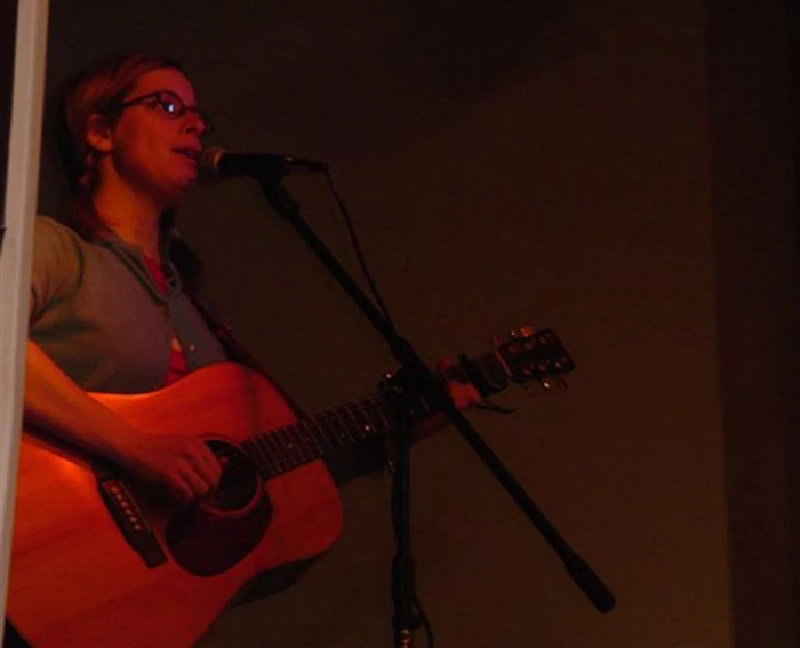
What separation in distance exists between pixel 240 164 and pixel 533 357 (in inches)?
21.7

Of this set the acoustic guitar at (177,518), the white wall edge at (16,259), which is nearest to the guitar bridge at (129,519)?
the acoustic guitar at (177,518)

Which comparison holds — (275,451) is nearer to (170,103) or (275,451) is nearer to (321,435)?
(321,435)

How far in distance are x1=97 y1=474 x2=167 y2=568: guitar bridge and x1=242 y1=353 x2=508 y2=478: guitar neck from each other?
0.18 metres

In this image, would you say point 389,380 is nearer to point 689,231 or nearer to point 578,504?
point 578,504

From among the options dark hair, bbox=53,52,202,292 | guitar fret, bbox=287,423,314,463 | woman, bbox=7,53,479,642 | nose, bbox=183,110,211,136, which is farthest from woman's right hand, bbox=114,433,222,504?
nose, bbox=183,110,211,136

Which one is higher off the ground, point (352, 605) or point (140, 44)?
point (140, 44)

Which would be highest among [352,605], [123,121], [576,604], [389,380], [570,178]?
[123,121]

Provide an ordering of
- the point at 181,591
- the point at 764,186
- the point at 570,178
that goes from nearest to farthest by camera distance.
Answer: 1. the point at 181,591
2. the point at 570,178
3. the point at 764,186

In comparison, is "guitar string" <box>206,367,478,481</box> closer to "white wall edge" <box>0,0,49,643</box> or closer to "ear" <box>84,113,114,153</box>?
"ear" <box>84,113,114,153</box>

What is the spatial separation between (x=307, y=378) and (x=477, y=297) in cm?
32

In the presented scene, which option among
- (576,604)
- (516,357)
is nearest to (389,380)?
(516,357)

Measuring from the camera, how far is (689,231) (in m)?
1.83

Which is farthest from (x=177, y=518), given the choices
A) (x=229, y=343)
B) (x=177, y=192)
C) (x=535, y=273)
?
(x=535, y=273)

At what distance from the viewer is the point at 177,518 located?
4.56 feet
